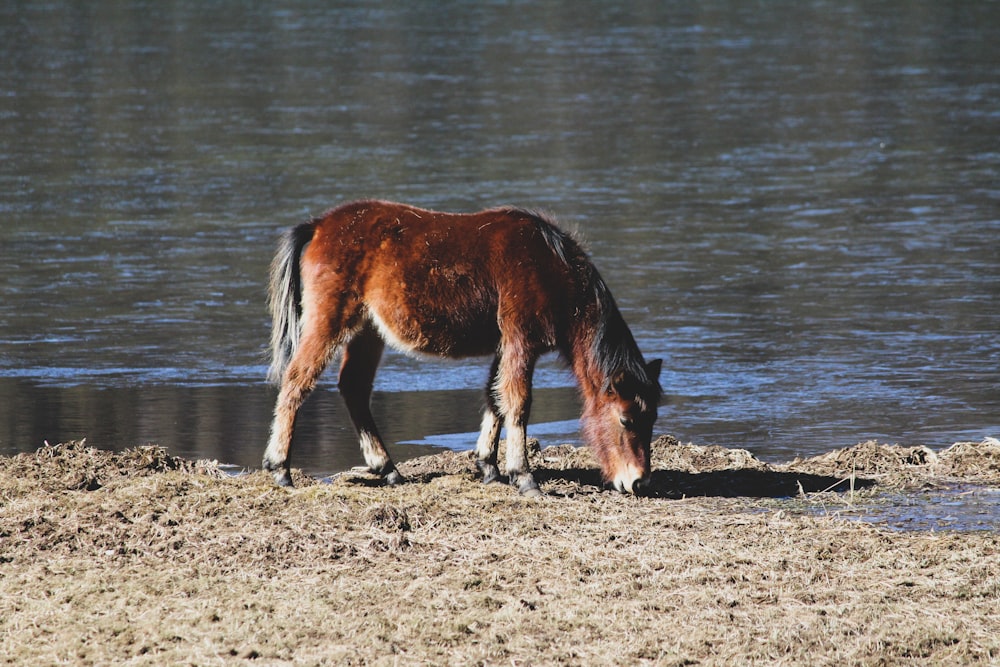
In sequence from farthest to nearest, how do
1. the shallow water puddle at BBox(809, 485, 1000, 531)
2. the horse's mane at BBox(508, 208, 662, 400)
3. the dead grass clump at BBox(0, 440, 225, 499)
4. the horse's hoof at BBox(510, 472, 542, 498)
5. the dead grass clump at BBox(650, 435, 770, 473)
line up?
the dead grass clump at BBox(650, 435, 770, 473)
the horse's mane at BBox(508, 208, 662, 400)
the horse's hoof at BBox(510, 472, 542, 498)
the dead grass clump at BBox(0, 440, 225, 499)
the shallow water puddle at BBox(809, 485, 1000, 531)

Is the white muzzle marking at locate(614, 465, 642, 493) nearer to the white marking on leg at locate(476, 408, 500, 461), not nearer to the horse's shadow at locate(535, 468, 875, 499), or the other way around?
the horse's shadow at locate(535, 468, 875, 499)

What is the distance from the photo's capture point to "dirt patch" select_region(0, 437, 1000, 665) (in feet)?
18.2

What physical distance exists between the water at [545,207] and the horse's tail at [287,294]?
3.21ft

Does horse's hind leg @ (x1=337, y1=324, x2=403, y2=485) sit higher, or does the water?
horse's hind leg @ (x1=337, y1=324, x2=403, y2=485)

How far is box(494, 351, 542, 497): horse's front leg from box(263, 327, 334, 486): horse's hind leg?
1.01 meters

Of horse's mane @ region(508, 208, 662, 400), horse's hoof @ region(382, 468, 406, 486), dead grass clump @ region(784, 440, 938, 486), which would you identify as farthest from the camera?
dead grass clump @ region(784, 440, 938, 486)

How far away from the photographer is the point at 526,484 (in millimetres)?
8102

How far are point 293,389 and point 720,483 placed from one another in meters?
2.53

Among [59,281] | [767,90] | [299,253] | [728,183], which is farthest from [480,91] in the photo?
[299,253]

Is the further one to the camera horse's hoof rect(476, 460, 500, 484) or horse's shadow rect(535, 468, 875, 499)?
horse's hoof rect(476, 460, 500, 484)

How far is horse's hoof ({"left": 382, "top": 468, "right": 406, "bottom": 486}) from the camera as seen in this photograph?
8398mm

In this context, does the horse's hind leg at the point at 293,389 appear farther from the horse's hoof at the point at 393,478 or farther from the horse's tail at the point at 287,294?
the horse's hoof at the point at 393,478

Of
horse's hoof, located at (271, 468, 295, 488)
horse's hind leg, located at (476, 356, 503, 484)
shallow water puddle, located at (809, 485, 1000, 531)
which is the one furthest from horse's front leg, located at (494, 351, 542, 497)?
shallow water puddle, located at (809, 485, 1000, 531)

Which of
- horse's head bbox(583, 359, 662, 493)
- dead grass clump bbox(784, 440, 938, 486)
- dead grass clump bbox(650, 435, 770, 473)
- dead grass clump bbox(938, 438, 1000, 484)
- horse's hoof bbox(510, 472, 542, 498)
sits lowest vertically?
dead grass clump bbox(650, 435, 770, 473)
